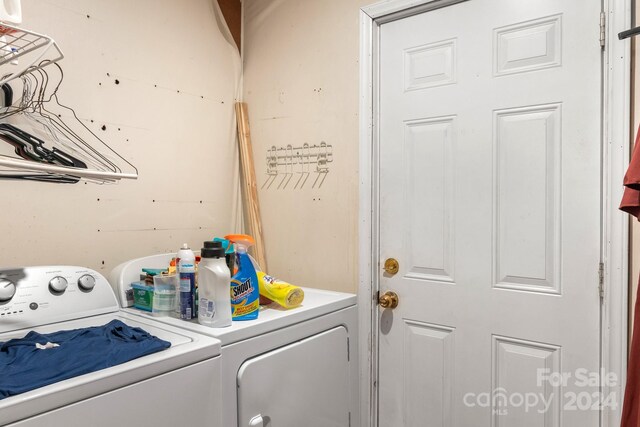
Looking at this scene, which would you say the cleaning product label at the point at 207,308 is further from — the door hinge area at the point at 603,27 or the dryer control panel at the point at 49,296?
the door hinge area at the point at 603,27

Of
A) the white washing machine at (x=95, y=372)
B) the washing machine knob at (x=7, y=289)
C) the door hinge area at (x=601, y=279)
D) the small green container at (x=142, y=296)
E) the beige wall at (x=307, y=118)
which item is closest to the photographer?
the white washing machine at (x=95, y=372)

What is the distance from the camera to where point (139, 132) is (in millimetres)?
1906

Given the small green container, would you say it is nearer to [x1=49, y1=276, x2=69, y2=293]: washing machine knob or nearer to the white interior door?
[x1=49, y1=276, x2=69, y2=293]: washing machine knob

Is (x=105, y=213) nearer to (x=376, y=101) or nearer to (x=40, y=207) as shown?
(x=40, y=207)

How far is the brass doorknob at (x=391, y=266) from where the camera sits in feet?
6.11

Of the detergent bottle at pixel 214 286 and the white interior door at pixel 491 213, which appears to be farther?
the white interior door at pixel 491 213

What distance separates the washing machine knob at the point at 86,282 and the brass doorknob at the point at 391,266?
1169 millimetres

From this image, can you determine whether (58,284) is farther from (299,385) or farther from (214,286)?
(299,385)

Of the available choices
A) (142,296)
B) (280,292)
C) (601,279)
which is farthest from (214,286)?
(601,279)

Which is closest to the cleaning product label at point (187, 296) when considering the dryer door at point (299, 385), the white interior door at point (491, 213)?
the dryer door at point (299, 385)

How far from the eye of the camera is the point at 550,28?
151cm

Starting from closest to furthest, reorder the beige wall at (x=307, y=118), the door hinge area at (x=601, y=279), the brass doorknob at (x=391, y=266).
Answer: the door hinge area at (x=601, y=279) → the brass doorknob at (x=391, y=266) → the beige wall at (x=307, y=118)

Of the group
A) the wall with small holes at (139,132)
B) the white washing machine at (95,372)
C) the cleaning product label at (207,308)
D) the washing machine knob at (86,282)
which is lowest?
the white washing machine at (95,372)

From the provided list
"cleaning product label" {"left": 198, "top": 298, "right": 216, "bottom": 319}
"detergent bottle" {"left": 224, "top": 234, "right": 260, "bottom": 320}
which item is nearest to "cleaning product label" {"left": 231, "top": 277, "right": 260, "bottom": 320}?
"detergent bottle" {"left": 224, "top": 234, "right": 260, "bottom": 320}
